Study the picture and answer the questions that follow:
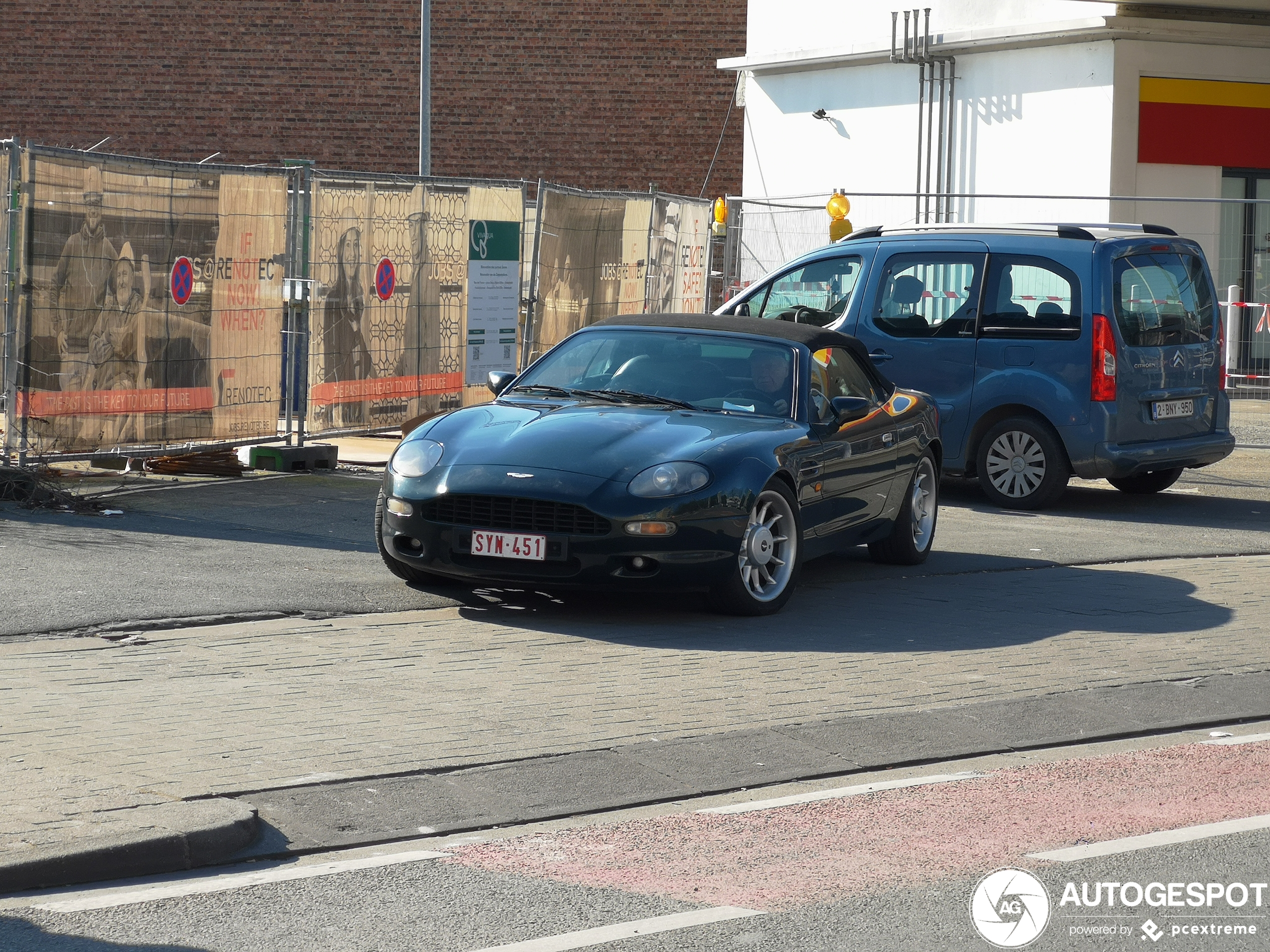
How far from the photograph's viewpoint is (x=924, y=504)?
10516mm

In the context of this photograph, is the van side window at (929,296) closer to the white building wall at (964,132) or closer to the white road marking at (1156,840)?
the white road marking at (1156,840)

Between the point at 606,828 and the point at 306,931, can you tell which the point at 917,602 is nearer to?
the point at 606,828

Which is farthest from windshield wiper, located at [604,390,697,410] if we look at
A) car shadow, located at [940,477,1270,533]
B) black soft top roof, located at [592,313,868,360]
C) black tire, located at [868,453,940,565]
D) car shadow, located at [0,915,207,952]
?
car shadow, located at [0,915,207,952]

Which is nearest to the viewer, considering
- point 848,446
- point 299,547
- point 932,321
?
point 848,446

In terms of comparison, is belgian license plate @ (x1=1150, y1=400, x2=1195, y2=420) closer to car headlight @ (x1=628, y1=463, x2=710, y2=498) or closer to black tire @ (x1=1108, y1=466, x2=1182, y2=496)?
black tire @ (x1=1108, y1=466, x2=1182, y2=496)

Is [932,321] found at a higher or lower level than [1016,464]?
higher

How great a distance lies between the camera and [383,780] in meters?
5.77

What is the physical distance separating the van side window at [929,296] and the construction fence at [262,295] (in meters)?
3.53

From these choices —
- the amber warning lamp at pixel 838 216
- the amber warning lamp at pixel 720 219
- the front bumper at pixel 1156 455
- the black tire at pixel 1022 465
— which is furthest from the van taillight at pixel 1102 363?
the amber warning lamp at pixel 720 219

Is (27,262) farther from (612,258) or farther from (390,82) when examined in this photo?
(390,82)

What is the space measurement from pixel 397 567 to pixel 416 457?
1.92 ft

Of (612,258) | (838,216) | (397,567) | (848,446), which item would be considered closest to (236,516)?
(397,567)

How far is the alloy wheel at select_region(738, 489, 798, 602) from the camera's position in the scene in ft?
28.2

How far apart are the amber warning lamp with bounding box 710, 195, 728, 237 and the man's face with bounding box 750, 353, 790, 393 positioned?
10.7 m
